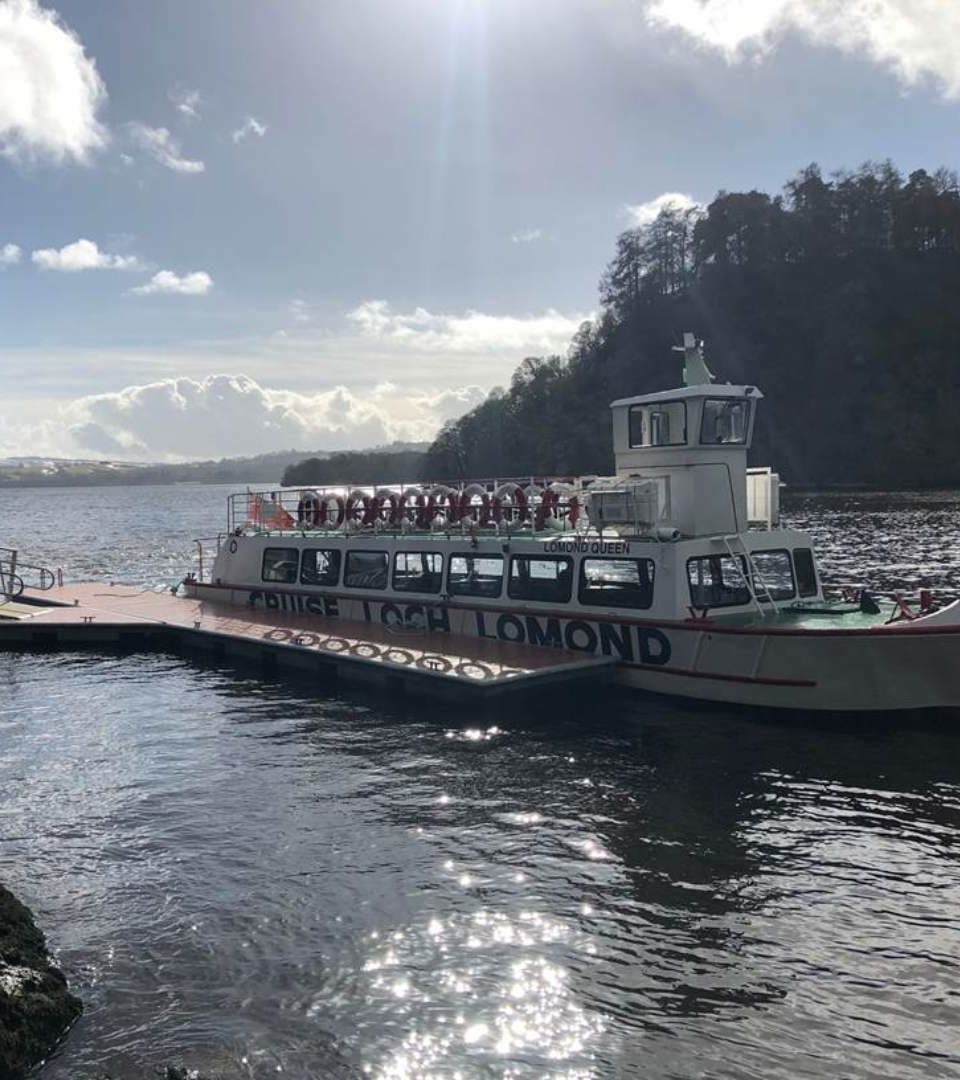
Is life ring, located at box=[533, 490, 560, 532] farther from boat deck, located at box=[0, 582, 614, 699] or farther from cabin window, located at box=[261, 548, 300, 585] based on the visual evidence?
cabin window, located at box=[261, 548, 300, 585]

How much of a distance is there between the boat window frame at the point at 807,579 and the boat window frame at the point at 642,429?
330 centimetres

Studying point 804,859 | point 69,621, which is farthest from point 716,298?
point 804,859

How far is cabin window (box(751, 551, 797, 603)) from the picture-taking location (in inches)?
691

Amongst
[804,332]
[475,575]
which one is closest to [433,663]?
[475,575]

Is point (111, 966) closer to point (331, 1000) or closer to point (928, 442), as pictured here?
point (331, 1000)

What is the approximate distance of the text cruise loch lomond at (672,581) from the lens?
1510cm

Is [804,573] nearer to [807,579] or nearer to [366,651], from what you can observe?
[807,579]

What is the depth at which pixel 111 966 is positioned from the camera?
8758 millimetres

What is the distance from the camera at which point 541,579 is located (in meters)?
19.0

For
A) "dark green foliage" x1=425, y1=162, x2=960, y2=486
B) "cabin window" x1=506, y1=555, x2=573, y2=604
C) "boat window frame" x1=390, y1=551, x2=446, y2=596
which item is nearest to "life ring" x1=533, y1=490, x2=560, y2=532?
"cabin window" x1=506, y1=555, x2=573, y2=604

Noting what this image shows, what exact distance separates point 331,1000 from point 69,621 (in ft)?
64.2

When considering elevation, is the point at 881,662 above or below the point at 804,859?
above

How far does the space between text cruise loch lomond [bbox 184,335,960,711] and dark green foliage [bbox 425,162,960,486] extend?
9268cm

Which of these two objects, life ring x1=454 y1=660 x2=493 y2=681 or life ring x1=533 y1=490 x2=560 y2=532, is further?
life ring x1=533 y1=490 x2=560 y2=532
